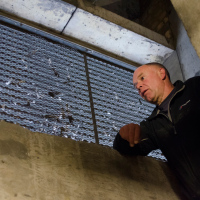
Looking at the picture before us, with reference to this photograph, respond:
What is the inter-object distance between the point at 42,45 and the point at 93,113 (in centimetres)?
112

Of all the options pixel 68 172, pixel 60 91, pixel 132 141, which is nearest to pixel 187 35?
pixel 60 91

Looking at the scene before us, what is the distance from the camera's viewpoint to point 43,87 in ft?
9.82

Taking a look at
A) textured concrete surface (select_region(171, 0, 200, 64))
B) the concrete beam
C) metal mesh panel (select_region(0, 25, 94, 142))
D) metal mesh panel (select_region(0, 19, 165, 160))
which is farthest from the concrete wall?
metal mesh panel (select_region(0, 25, 94, 142))

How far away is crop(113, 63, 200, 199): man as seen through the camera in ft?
7.26

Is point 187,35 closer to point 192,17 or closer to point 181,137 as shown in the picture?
point 192,17

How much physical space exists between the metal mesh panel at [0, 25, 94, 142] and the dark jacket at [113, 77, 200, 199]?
616mm

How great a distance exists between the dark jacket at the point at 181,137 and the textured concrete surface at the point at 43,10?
1.80 meters

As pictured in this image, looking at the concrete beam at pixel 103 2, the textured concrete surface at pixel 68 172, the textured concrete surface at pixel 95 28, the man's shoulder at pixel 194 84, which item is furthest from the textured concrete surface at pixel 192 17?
the concrete beam at pixel 103 2

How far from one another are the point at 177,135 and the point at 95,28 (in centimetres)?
205

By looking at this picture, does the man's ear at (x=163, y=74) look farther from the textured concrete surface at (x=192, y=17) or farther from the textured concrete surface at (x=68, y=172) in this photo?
the textured concrete surface at (x=68, y=172)

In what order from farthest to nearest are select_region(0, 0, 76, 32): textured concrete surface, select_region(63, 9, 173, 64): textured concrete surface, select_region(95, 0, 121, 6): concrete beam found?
select_region(95, 0, 121, 6): concrete beam → select_region(63, 9, 173, 64): textured concrete surface → select_region(0, 0, 76, 32): textured concrete surface

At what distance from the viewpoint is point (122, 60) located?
4.09 meters

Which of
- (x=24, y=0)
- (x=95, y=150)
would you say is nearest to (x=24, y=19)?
(x=24, y=0)

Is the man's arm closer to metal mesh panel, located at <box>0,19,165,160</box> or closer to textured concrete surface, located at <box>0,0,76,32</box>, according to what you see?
metal mesh panel, located at <box>0,19,165,160</box>
